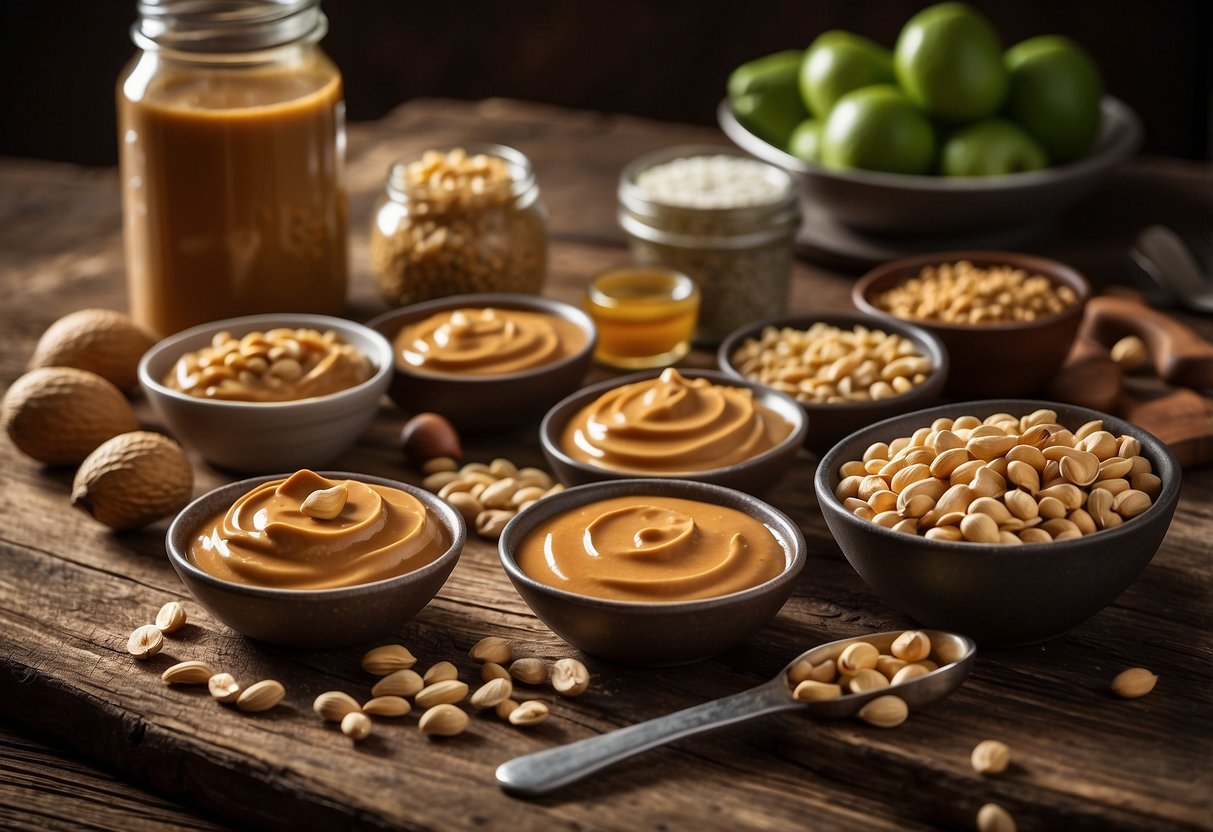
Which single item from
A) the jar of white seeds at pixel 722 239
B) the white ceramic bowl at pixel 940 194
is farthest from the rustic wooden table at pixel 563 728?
the white ceramic bowl at pixel 940 194

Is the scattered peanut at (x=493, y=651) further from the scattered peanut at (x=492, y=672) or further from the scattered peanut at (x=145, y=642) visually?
the scattered peanut at (x=145, y=642)

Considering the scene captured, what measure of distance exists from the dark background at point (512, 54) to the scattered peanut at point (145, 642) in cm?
329

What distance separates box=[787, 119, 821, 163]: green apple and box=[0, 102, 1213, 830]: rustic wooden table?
38.0 inches

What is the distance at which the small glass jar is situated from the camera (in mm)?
2389

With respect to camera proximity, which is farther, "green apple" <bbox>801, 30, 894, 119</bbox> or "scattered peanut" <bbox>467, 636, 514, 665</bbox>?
"green apple" <bbox>801, 30, 894, 119</bbox>

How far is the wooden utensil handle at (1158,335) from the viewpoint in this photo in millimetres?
2260

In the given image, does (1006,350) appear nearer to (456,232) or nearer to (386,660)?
(456,232)

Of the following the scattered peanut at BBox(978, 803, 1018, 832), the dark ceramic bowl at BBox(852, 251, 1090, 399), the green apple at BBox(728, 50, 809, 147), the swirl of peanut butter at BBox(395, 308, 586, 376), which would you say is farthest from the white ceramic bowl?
the scattered peanut at BBox(978, 803, 1018, 832)

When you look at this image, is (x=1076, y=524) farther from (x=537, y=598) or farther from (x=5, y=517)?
(x=5, y=517)

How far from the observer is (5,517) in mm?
1960

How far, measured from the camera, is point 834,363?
209 cm

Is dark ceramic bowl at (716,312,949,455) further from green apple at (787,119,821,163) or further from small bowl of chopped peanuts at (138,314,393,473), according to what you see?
green apple at (787,119,821,163)

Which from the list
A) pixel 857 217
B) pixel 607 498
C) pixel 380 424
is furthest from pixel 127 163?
pixel 857 217

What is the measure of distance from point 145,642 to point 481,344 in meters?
0.74
